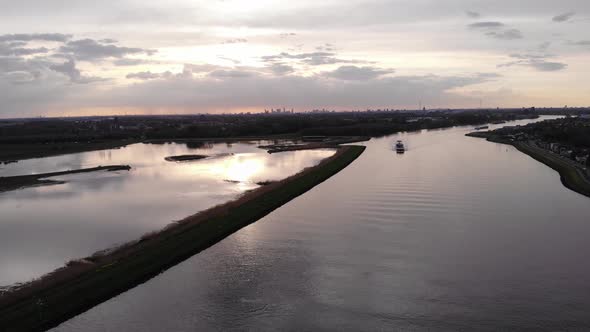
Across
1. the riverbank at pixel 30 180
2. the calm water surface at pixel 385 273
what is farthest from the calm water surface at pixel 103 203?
the calm water surface at pixel 385 273

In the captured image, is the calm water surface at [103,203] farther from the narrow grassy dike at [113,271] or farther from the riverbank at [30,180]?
the riverbank at [30,180]

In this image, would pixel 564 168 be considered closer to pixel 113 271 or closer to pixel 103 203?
pixel 103 203

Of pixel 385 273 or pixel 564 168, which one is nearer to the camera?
pixel 385 273

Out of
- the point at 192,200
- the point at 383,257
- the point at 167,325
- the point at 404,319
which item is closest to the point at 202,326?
the point at 167,325

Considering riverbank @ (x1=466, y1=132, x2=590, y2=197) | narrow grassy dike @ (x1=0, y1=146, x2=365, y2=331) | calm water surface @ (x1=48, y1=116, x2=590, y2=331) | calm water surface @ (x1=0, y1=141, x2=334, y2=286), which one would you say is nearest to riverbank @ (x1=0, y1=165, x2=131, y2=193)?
calm water surface @ (x1=0, y1=141, x2=334, y2=286)

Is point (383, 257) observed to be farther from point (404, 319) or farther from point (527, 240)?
point (527, 240)

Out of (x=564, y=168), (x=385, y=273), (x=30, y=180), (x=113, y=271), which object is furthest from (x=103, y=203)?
(x=564, y=168)
